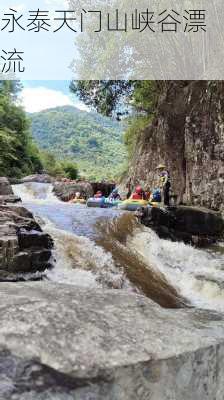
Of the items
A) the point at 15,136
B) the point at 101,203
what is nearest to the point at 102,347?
the point at 101,203

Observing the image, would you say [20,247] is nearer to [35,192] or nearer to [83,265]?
[83,265]

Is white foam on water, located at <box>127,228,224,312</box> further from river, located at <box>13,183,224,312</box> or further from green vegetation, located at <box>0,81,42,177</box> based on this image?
green vegetation, located at <box>0,81,42,177</box>

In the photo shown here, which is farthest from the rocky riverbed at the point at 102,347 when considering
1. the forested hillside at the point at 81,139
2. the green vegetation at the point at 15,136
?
the forested hillside at the point at 81,139

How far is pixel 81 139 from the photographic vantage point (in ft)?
313

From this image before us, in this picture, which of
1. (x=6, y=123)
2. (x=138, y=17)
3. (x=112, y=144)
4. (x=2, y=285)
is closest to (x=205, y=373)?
(x=2, y=285)

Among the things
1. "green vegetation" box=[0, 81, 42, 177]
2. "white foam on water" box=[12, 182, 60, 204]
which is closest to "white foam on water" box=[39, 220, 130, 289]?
"white foam on water" box=[12, 182, 60, 204]

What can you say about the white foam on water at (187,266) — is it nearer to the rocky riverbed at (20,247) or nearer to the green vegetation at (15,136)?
the rocky riverbed at (20,247)

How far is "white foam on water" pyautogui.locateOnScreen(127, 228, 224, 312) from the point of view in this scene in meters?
7.96

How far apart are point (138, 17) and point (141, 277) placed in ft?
36.8

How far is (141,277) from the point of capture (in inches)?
301

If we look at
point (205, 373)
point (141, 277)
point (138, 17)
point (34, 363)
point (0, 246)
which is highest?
point (138, 17)

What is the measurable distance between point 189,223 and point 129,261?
5113mm

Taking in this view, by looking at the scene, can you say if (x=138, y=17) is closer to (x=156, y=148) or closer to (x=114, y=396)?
(x=156, y=148)

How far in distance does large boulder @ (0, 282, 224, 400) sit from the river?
4644mm
